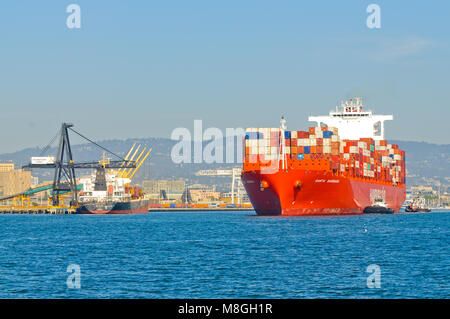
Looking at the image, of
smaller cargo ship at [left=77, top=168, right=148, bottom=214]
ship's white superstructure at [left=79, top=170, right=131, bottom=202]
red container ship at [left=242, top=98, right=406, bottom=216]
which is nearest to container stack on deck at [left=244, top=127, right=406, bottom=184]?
red container ship at [left=242, top=98, right=406, bottom=216]

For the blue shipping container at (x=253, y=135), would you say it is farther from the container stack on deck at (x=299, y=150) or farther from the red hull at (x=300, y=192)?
the red hull at (x=300, y=192)

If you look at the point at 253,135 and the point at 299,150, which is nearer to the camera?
the point at 253,135

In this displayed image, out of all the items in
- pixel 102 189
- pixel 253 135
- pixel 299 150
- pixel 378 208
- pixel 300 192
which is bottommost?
pixel 378 208

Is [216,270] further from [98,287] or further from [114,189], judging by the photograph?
[114,189]

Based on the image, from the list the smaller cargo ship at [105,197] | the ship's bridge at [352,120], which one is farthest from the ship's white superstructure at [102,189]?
the ship's bridge at [352,120]

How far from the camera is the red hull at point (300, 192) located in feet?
261

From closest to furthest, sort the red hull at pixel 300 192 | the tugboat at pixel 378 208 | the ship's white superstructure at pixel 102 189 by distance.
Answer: the red hull at pixel 300 192 → the tugboat at pixel 378 208 → the ship's white superstructure at pixel 102 189

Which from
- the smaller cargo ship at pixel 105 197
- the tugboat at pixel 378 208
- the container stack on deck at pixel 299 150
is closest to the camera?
the container stack on deck at pixel 299 150

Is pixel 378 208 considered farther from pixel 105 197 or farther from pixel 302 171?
pixel 105 197

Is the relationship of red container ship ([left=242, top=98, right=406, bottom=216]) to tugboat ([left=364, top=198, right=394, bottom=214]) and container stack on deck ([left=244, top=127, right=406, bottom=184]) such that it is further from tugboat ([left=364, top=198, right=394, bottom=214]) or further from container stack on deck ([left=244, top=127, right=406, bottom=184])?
tugboat ([left=364, top=198, right=394, bottom=214])

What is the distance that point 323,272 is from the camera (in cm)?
3212

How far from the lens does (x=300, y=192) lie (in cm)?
8062

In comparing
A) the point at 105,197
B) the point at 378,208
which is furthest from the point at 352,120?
the point at 105,197
